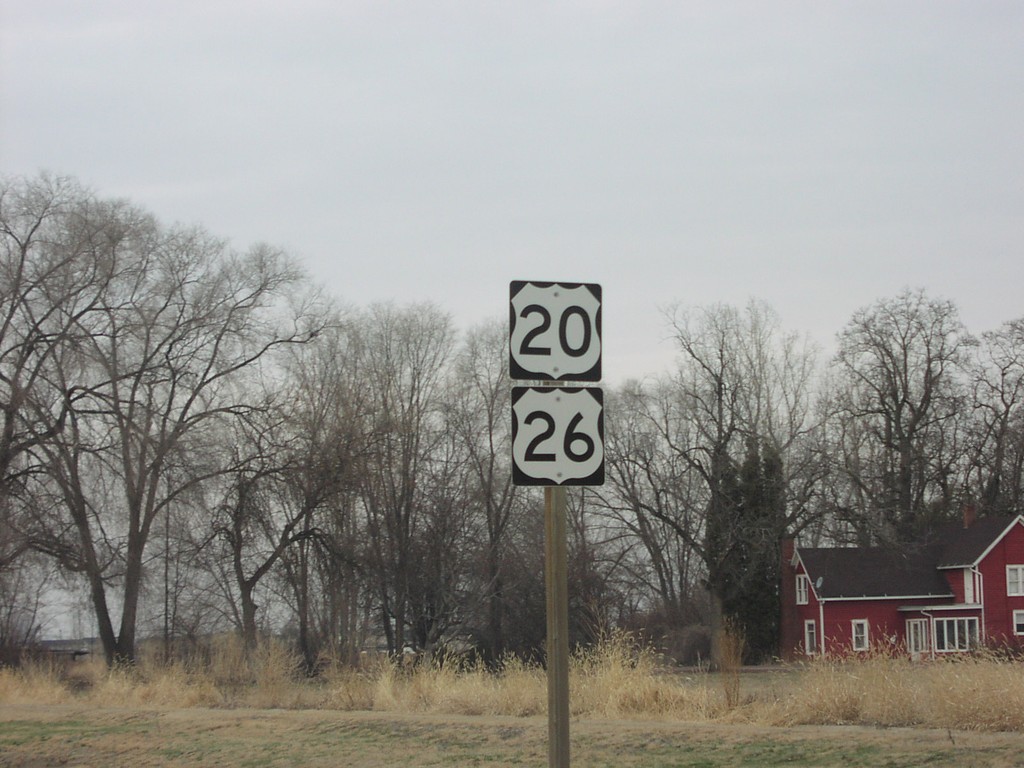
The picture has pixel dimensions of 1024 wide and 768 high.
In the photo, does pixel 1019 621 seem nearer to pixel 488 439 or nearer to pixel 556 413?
pixel 488 439

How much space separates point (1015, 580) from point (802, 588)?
9.46 m

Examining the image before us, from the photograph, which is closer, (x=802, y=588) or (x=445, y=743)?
(x=445, y=743)

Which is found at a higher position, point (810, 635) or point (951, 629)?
point (951, 629)

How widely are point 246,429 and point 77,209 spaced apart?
9971 mm

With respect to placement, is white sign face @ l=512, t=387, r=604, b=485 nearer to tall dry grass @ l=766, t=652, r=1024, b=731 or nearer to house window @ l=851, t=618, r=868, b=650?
tall dry grass @ l=766, t=652, r=1024, b=731

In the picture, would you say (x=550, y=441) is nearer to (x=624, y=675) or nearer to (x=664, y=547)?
(x=624, y=675)

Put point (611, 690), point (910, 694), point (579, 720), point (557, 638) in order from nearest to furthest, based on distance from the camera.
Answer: point (557, 638) → point (910, 694) → point (579, 720) → point (611, 690)

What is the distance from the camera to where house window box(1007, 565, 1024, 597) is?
51656 mm

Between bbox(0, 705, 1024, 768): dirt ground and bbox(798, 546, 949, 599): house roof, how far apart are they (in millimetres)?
39105

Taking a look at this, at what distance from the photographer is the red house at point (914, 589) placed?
51812 millimetres

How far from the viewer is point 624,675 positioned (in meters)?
18.1

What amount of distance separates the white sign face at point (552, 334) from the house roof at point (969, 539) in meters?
49.3

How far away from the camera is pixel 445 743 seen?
15.2 meters

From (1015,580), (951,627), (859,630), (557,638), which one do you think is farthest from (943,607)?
(557,638)
